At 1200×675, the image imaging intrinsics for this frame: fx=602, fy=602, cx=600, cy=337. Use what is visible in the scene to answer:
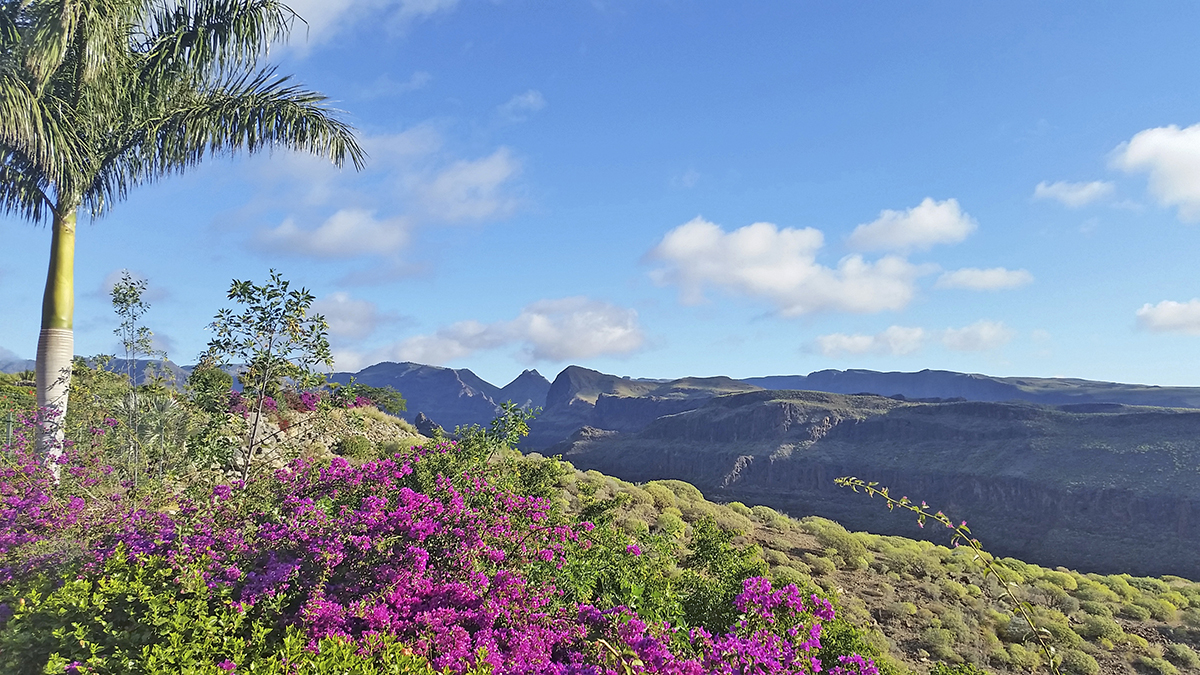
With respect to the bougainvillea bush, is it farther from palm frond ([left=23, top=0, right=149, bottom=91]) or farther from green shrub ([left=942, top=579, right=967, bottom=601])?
green shrub ([left=942, top=579, right=967, bottom=601])

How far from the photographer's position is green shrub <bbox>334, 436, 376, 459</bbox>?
1575 centimetres

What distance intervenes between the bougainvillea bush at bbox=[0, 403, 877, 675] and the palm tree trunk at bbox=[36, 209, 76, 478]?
313 cm

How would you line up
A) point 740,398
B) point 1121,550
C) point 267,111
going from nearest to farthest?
point 267,111, point 1121,550, point 740,398

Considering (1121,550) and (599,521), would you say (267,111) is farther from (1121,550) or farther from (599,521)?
(1121,550)

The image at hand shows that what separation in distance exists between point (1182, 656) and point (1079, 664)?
3292 mm

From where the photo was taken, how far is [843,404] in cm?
12619

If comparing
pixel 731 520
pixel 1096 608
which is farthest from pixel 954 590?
pixel 731 520

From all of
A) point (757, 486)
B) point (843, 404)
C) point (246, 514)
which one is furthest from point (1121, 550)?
point (246, 514)

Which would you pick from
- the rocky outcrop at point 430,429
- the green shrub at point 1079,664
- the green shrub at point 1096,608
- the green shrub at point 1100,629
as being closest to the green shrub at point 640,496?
the rocky outcrop at point 430,429

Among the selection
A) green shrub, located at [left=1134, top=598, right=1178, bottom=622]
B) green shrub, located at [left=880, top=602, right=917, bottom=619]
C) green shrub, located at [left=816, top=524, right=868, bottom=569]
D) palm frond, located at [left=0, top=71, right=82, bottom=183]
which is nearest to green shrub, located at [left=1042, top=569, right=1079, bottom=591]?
green shrub, located at [left=1134, top=598, right=1178, bottom=622]

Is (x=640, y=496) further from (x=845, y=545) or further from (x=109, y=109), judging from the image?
(x=109, y=109)

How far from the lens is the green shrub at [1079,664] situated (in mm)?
10109

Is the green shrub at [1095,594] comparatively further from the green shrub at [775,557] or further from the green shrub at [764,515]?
the green shrub at [775,557]

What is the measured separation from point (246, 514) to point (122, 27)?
7852mm
